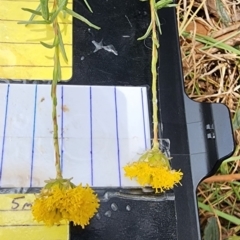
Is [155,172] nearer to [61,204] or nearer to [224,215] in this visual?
[61,204]

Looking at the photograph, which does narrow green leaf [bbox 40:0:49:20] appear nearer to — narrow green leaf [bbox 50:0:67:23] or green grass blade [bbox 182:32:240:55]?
narrow green leaf [bbox 50:0:67:23]

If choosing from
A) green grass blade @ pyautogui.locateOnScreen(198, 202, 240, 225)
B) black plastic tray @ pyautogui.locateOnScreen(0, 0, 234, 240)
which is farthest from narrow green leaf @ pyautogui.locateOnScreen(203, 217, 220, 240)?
black plastic tray @ pyautogui.locateOnScreen(0, 0, 234, 240)

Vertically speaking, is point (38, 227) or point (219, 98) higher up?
point (219, 98)

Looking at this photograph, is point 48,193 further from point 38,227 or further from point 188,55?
point 188,55

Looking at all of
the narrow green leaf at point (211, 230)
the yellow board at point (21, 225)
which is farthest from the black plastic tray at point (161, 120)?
the narrow green leaf at point (211, 230)

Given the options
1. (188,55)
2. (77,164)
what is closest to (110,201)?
(77,164)

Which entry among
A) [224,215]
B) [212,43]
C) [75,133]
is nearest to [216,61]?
[212,43]
